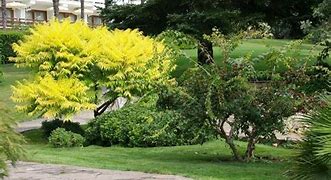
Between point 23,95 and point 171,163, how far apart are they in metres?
5.15

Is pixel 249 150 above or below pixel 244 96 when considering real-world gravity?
below

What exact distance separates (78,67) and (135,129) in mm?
2274

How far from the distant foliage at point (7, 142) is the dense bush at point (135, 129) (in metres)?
6.33

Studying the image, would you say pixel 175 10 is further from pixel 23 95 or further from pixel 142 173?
pixel 142 173

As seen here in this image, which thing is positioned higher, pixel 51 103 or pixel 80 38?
pixel 80 38

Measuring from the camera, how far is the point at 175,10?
2500cm

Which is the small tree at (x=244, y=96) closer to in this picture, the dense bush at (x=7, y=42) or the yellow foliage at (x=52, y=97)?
the yellow foliage at (x=52, y=97)

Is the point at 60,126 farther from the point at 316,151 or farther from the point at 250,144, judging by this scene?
the point at 316,151

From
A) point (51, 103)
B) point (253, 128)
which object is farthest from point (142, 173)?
point (51, 103)

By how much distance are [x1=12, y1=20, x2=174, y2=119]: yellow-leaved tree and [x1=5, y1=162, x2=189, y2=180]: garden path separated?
→ 168 inches

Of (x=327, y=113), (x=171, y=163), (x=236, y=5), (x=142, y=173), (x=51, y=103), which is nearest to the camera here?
(x=327, y=113)

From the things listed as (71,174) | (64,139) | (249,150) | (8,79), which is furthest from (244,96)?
(8,79)

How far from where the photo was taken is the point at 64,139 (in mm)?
13711

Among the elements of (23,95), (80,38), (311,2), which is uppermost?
(311,2)
